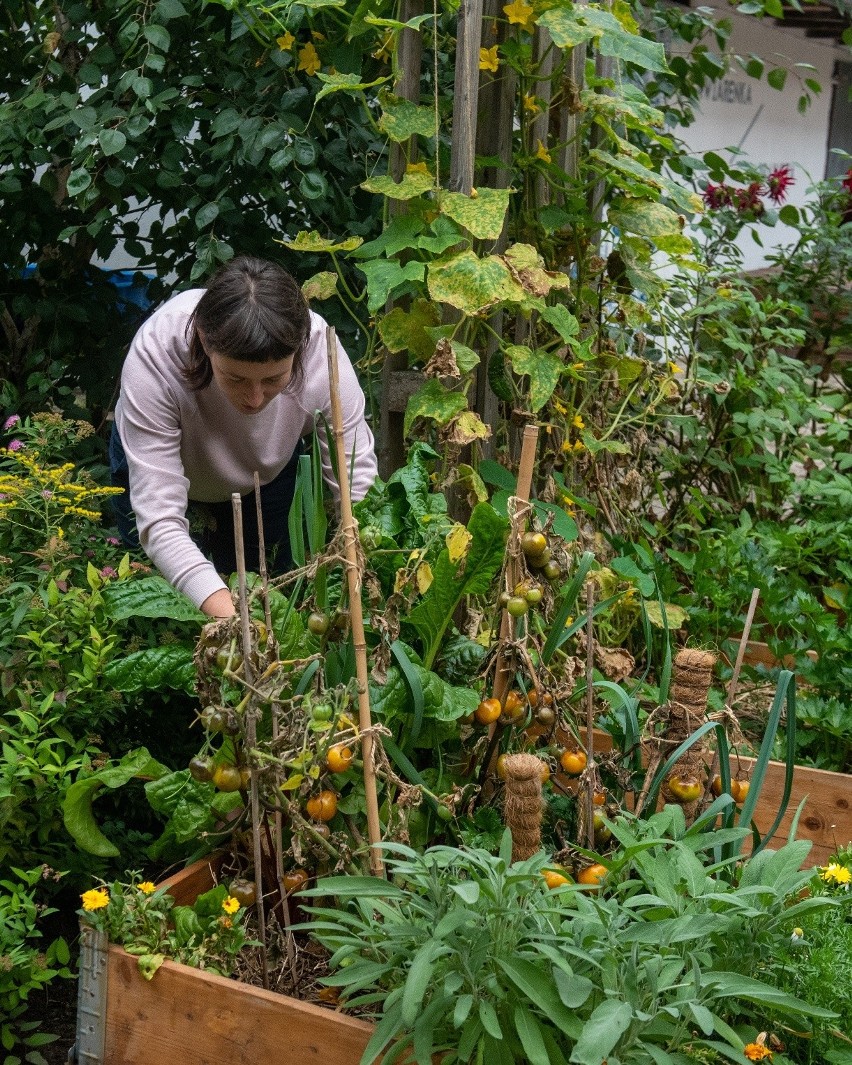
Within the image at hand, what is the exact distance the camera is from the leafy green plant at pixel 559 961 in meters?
1.38

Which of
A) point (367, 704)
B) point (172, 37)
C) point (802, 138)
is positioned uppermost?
point (172, 37)

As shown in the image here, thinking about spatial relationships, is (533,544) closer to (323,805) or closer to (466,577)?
(466,577)

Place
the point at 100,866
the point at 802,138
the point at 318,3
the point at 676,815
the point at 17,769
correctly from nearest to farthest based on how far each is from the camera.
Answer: the point at 676,815, the point at 17,769, the point at 100,866, the point at 318,3, the point at 802,138

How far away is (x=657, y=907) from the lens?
1.59 metres

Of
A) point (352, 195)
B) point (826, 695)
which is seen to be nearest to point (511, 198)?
point (352, 195)

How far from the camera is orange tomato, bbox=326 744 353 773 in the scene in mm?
1592

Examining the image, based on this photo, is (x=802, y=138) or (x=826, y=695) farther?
(x=802, y=138)

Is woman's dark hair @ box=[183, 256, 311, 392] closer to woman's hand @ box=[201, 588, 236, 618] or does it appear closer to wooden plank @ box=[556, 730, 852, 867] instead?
woman's hand @ box=[201, 588, 236, 618]

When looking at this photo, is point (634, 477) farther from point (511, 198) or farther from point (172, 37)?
point (172, 37)

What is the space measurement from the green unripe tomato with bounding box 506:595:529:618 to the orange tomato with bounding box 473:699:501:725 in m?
0.17

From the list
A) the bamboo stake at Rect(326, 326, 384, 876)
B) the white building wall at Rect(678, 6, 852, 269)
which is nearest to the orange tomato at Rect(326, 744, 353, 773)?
the bamboo stake at Rect(326, 326, 384, 876)

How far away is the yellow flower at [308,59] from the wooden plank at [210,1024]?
208cm

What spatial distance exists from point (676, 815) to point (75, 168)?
244 centimetres

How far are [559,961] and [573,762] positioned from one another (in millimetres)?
539
